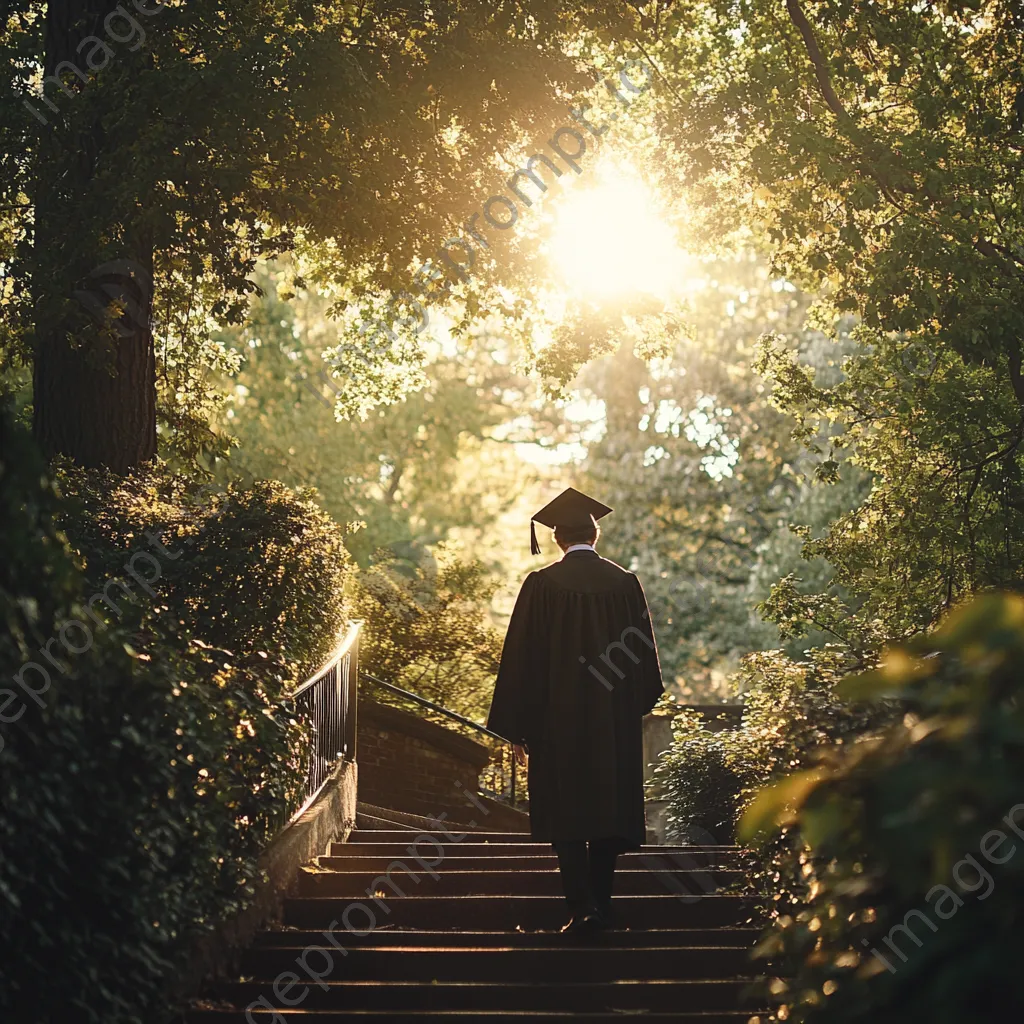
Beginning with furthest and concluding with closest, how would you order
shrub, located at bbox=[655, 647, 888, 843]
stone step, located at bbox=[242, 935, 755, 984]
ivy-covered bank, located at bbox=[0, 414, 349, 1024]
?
stone step, located at bbox=[242, 935, 755, 984], shrub, located at bbox=[655, 647, 888, 843], ivy-covered bank, located at bbox=[0, 414, 349, 1024]

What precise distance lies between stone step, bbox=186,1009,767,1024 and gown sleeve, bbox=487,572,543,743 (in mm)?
1922

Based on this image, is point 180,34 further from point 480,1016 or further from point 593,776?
point 480,1016

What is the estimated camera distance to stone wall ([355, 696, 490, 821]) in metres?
14.3

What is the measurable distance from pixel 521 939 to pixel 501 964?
387mm

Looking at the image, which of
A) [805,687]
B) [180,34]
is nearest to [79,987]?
[805,687]

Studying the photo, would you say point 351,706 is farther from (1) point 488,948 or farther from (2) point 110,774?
(2) point 110,774

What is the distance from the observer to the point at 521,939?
272 inches

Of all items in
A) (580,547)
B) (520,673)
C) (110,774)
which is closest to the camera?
(110,774)

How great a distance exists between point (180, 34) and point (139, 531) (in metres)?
4.53

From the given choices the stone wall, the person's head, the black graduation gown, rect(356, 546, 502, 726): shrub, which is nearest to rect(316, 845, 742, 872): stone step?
the black graduation gown

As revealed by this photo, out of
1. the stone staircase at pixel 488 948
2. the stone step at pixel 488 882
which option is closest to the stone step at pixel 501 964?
the stone staircase at pixel 488 948

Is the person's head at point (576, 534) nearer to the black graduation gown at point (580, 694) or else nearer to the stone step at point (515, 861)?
the black graduation gown at point (580, 694)

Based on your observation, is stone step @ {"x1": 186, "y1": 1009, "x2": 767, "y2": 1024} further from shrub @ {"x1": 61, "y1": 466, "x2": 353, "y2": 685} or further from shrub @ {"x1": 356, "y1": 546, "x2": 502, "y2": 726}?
shrub @ {"x1": 356, "y1": 546, "x2": 502, "y2": 726}

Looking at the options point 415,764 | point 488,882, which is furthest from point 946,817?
point 415,764
